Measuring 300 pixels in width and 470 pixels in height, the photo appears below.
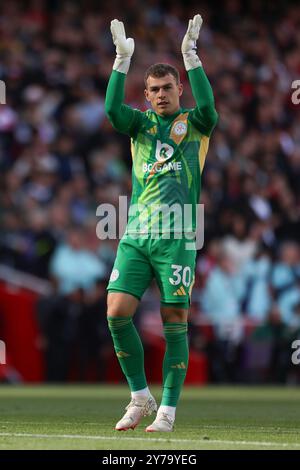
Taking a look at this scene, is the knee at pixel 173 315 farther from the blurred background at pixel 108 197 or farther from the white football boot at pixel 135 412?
the blurred background at pixel 108 197

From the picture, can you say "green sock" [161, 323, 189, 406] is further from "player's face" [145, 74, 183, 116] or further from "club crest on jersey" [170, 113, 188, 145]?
"player's face" [145, 74, 183, 116]

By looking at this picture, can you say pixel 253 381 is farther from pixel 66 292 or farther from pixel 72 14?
pixel 72 14

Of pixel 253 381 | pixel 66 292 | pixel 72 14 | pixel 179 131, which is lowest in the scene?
pixel 253 381

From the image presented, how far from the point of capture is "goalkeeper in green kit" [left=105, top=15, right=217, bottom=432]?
759cm

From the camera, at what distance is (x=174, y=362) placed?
7.62 m

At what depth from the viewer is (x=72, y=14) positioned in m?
20.4

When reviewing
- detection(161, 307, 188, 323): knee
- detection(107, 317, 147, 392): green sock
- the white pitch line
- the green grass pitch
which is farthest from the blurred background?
the white pitch line

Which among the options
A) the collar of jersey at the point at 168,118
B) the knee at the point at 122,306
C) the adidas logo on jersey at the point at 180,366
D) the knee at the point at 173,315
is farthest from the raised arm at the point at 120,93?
the adidas logo on jersey at the point at 180,366

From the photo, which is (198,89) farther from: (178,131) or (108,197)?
(108,197)

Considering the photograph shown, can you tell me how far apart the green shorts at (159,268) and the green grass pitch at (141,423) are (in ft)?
2.78

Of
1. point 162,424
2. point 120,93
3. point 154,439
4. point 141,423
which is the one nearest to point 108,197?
point 141,423
